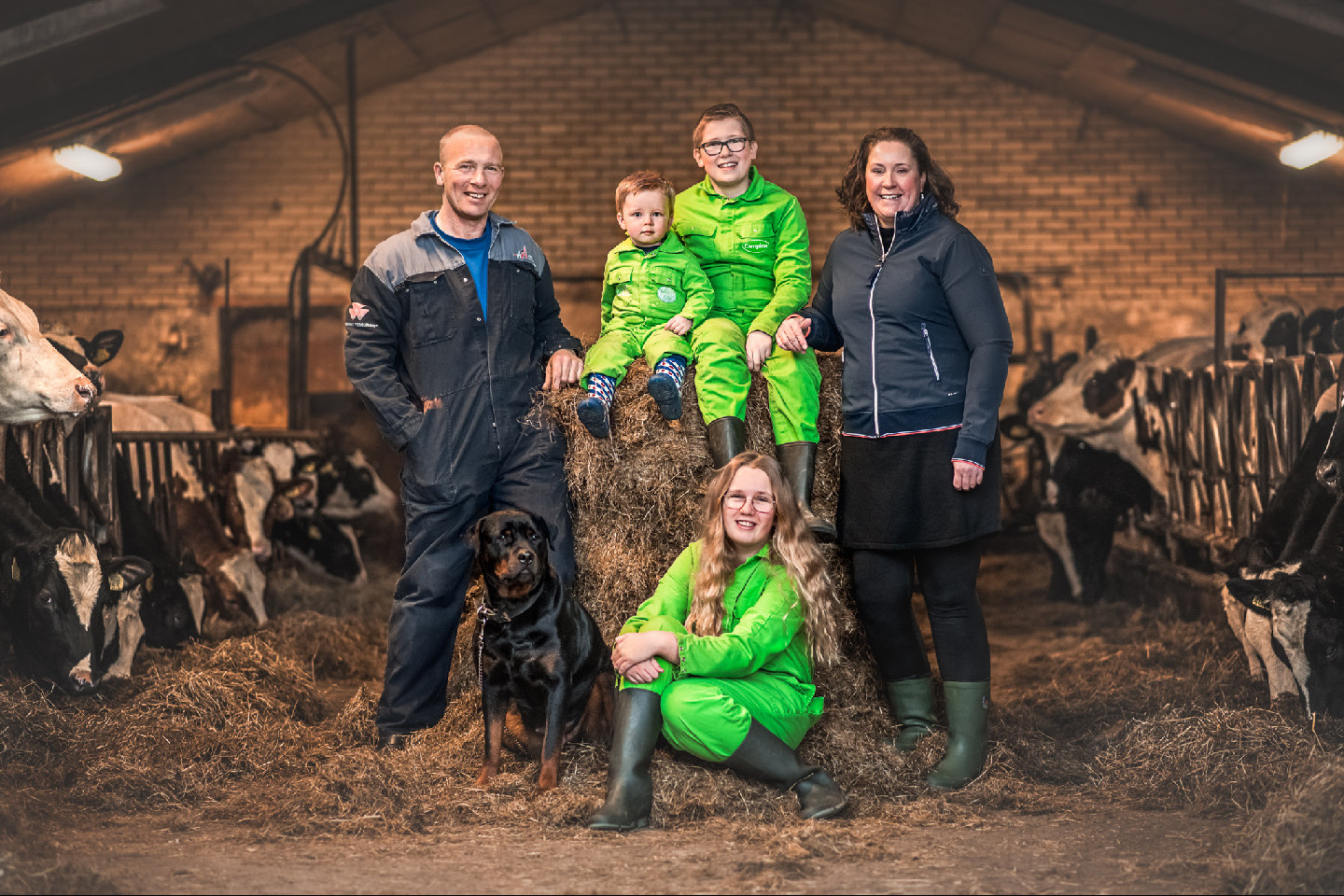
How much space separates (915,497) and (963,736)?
0.72 m

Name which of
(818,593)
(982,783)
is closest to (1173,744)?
(982,783)

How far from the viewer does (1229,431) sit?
6305mm

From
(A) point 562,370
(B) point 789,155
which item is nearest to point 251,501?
(A) point 562,370

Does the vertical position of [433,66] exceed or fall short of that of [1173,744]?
it exceeds it

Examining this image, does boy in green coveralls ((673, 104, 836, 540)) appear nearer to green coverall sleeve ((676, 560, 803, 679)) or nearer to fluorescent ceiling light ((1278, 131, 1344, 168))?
green coverall sleeve ((676, 560, 803, 679))

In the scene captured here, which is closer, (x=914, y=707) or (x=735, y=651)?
(x=735, y=651)

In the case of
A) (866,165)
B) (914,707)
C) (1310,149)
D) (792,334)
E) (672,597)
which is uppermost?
(1310,149)

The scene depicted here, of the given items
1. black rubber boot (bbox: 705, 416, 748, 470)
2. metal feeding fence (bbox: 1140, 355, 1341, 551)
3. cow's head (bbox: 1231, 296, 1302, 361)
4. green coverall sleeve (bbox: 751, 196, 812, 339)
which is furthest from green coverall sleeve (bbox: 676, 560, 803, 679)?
cow's head (bbox: 1231, 296, 1302, 361)

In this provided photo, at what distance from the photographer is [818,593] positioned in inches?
132

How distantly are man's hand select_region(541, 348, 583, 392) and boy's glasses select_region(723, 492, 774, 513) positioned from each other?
0.79 meters

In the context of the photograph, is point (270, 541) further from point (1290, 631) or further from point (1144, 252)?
point (1144, 252)

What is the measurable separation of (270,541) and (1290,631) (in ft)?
18.9

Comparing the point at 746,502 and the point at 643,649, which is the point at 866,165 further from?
the point at 643,649

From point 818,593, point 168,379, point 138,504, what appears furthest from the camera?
point 168,379
